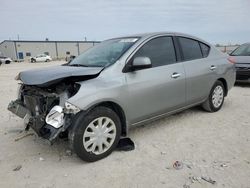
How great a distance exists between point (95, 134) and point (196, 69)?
2.41 metres

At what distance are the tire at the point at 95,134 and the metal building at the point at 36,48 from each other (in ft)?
183

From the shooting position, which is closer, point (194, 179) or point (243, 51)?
point (194, 179)

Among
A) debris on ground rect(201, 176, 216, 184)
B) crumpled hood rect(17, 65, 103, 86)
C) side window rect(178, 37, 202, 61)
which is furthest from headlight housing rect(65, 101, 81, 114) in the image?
side window rect(178, 37, 202, 61)

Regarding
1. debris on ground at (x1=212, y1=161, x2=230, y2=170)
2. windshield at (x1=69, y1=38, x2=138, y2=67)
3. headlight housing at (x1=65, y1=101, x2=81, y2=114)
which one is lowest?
debris on ground at (x1=212, y1=161, x2=230, y2=170)

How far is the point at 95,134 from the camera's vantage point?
10.9 ft

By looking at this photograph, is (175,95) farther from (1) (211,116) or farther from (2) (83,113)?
(2) (83,113)

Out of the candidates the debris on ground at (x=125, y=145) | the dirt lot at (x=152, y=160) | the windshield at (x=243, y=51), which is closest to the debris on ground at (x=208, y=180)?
the dirt lot at (x=152, y=160)

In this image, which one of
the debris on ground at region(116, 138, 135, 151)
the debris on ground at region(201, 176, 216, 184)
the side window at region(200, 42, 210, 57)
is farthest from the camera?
the side window at region(200, 42, 210, 57)

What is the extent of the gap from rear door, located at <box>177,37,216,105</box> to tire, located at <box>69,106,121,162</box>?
173 centimetres

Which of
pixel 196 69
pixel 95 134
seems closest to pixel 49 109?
pixel 95 134

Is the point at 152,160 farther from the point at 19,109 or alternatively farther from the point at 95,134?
the point at 19,109

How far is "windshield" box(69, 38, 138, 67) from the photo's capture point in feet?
12.5

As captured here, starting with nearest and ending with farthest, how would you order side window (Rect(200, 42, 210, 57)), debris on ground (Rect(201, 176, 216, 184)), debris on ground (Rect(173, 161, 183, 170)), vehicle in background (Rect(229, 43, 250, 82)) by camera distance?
debris on ground (Rect(201, 176, 216, 184)) → debris on ground (Rect(173, 161, 183, 170)) → side window (Rect(200, 42, 210, 57)) → vehicle in background (Rect(229, 43, 250, 82))

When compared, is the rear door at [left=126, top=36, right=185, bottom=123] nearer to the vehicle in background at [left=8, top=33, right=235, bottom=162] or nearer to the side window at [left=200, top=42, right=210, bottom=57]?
the vehicle in background at [left=8, top=33, right=235, bottom=162]
